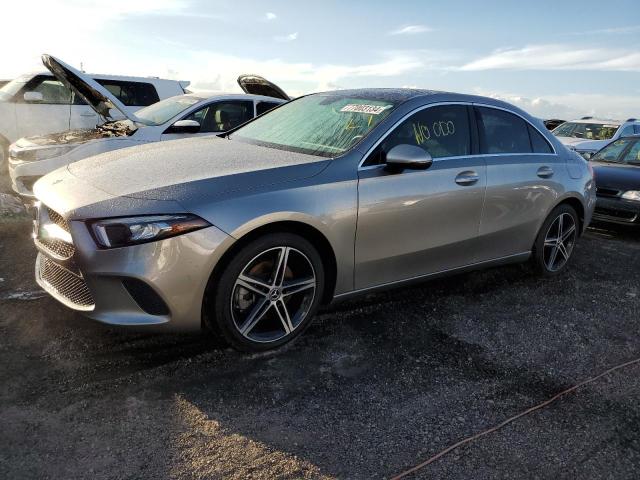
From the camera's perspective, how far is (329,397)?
285cm

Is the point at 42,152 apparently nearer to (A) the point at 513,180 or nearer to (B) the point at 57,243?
(B) the point at 57,243

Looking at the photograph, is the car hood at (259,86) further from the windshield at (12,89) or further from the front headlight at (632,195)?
the front headlight at (632,195)

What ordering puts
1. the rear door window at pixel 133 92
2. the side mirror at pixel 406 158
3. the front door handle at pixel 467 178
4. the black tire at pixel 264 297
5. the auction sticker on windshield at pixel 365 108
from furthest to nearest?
1. the rear door window at pixel 133 92
2. the front door handle at pixel 467 178
3. the auction sticker on windshield at pixel 365 108
4. the side mirror at pixel 406 158
5. the black tire at pixel 264 297

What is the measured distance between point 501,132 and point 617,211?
3.41 meters

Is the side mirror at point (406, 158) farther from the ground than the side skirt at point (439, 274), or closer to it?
farther from the ground

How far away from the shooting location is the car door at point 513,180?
4.23 meters

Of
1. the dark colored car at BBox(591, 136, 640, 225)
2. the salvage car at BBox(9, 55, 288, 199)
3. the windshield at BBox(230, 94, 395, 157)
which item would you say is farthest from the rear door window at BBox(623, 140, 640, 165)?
the windshield at BBox(230, 94, 395, 157)

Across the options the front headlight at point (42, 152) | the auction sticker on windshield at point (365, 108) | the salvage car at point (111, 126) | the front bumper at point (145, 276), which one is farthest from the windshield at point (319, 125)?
the front headlight at point (42, 152)

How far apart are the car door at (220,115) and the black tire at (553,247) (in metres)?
4.19

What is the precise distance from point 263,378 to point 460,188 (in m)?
1.97

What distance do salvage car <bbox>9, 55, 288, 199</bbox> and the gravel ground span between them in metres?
2.60

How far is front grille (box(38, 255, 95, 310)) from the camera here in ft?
9.45

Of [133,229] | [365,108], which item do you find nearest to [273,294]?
[133,229]

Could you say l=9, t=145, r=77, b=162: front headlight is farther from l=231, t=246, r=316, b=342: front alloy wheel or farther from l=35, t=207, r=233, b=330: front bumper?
l=231, t=246, r=316, b=342: front alloy wheel
